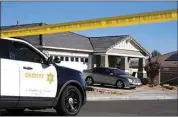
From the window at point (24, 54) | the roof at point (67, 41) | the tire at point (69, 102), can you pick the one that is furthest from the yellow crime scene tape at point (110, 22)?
the roof at point (67, 41)

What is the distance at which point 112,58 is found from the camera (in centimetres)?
4372

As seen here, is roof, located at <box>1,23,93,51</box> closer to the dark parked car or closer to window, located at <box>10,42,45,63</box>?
the dark parked car

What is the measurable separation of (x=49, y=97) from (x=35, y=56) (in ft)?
3.22

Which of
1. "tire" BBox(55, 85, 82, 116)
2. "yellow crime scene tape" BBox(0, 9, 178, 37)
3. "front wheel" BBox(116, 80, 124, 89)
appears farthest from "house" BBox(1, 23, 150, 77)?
"tire" BBox(55, 85, 82, 116)

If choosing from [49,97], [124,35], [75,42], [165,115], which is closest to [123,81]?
[75,42]

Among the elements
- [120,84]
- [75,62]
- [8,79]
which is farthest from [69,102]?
[75,62]

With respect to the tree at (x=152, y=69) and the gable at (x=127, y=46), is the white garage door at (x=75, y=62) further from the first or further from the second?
the tree at (x=152, y=69)

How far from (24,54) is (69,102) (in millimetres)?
1799

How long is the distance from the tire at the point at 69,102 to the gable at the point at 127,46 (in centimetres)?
2977

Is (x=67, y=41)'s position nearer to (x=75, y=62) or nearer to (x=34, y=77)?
(x=75, y=62)

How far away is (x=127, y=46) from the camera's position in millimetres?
42344

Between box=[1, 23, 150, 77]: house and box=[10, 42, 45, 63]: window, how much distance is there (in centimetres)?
2253

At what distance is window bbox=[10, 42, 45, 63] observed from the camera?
9406 mm

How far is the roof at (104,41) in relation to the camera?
3928 centimetres
